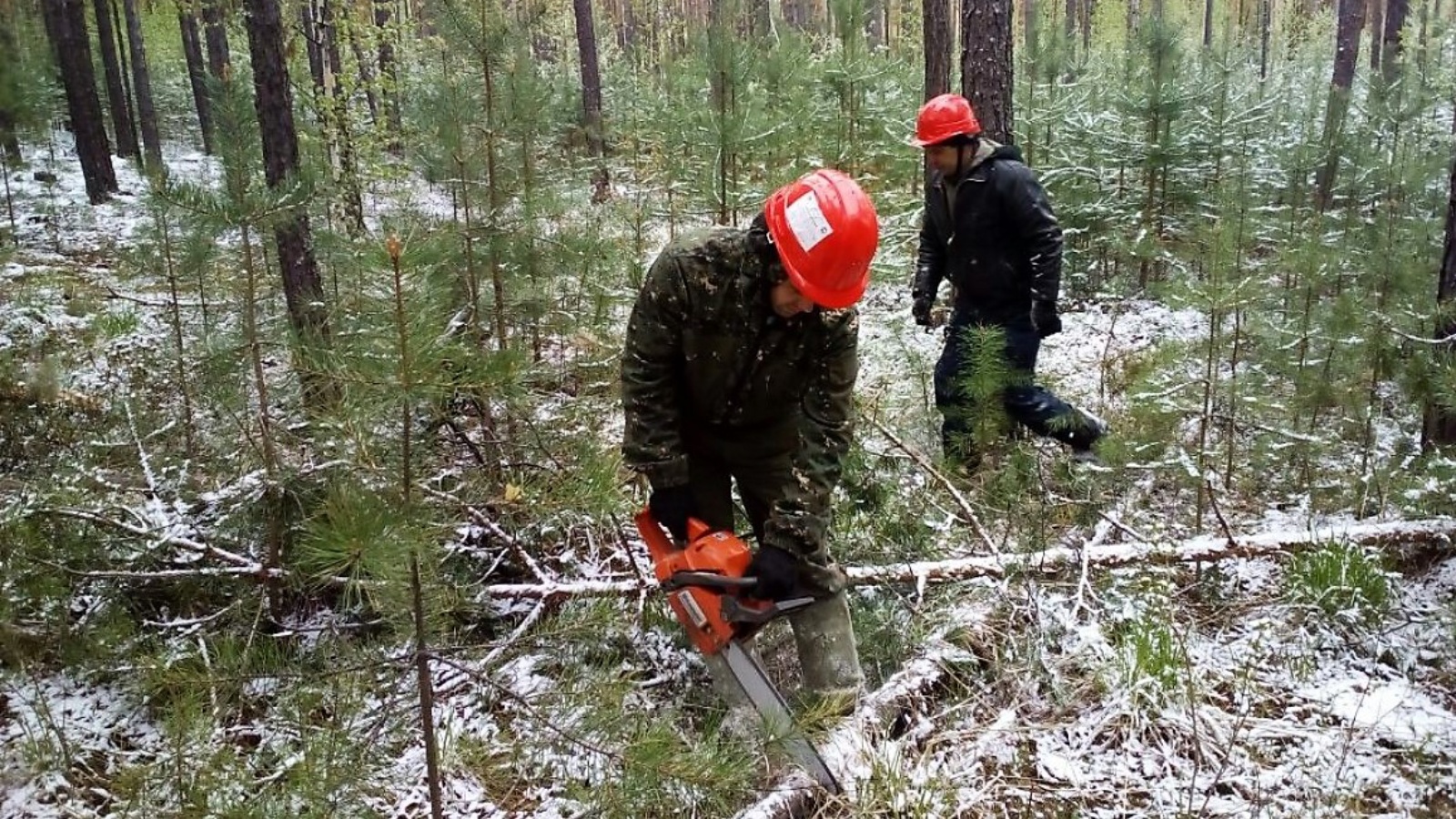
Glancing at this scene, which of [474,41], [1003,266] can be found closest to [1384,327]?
[1003,266]

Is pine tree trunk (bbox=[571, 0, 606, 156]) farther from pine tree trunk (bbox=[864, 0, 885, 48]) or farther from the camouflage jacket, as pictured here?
the camouflage jacket

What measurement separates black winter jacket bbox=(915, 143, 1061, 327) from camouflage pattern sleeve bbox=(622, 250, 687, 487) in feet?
8.17

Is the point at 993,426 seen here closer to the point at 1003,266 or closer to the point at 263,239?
the point at 1003,266

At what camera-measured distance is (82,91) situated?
517 inches

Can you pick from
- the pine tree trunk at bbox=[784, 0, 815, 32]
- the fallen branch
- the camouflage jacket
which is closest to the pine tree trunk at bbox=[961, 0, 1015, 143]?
the fallen branch

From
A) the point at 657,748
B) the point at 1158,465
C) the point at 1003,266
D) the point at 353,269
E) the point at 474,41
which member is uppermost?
the point at 474,41

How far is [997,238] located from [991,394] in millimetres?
1069

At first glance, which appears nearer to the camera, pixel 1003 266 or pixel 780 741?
pixel 780 741

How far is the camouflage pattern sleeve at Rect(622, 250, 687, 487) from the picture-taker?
114 inches

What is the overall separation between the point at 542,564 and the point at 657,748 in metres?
1.97

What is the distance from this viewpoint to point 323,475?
3.47 m

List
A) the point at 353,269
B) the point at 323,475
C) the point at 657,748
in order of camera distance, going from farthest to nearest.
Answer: the point at 353,269
the point at 323,475
the point at 657,748

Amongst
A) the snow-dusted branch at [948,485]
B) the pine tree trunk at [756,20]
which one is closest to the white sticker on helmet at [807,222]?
the snow-dusted branch at [948,485]

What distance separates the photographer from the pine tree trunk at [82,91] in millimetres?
12781
